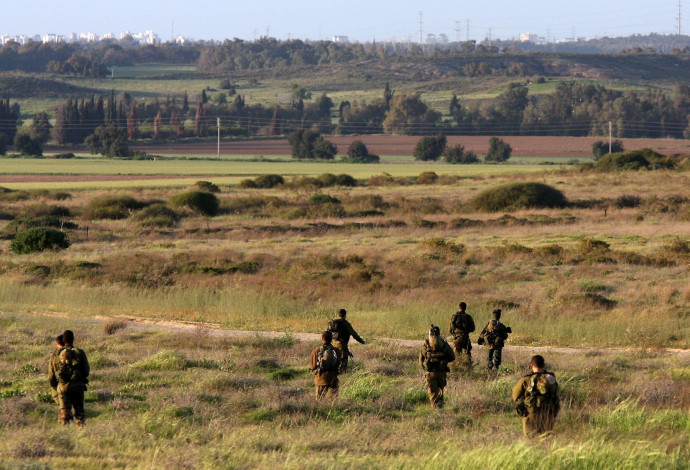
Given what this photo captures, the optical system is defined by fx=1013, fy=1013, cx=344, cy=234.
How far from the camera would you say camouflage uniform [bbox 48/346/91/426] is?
12344mm

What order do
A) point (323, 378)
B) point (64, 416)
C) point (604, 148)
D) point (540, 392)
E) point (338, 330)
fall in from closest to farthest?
point (540, 392), point (64, 416), point (323, 378), point (338, 330), point (604, 148)

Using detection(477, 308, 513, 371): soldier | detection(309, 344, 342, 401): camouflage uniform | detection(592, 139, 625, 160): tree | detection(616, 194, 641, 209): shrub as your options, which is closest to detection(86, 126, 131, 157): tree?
detection(592, 139, 625, 160): tree

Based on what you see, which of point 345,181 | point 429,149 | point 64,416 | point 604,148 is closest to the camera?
point 64,416

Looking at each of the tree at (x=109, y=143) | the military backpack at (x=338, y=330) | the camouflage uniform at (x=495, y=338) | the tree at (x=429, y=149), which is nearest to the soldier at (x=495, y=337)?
the camouflage uniform at (x=495, y=338)

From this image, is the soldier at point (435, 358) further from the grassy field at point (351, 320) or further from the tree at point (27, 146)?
the tree at point (27, 146)

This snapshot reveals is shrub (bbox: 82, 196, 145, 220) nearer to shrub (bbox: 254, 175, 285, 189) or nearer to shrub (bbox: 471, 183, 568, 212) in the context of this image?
shrub (bbox: 254, 175, 285, 189)

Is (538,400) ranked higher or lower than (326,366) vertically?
higher

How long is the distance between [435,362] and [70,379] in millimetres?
4701

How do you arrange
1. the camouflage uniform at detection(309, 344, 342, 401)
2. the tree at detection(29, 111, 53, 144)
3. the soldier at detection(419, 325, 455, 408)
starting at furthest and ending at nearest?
the tree at detection(29, 111, 53, 144), the camouflage uniform at detection(309, 344, 342, 401), the soldier at detection(419, 325, 455, 408)

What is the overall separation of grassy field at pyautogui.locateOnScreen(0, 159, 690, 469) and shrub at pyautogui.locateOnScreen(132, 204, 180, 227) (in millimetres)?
288

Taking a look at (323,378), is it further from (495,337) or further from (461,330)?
(495,337)

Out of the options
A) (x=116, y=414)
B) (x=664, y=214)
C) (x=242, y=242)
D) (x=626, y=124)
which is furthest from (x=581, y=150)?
(x=116, y=414)

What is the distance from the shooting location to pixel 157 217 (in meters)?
51.2

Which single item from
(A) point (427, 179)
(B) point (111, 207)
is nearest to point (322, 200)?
(B) point (111, 207)
